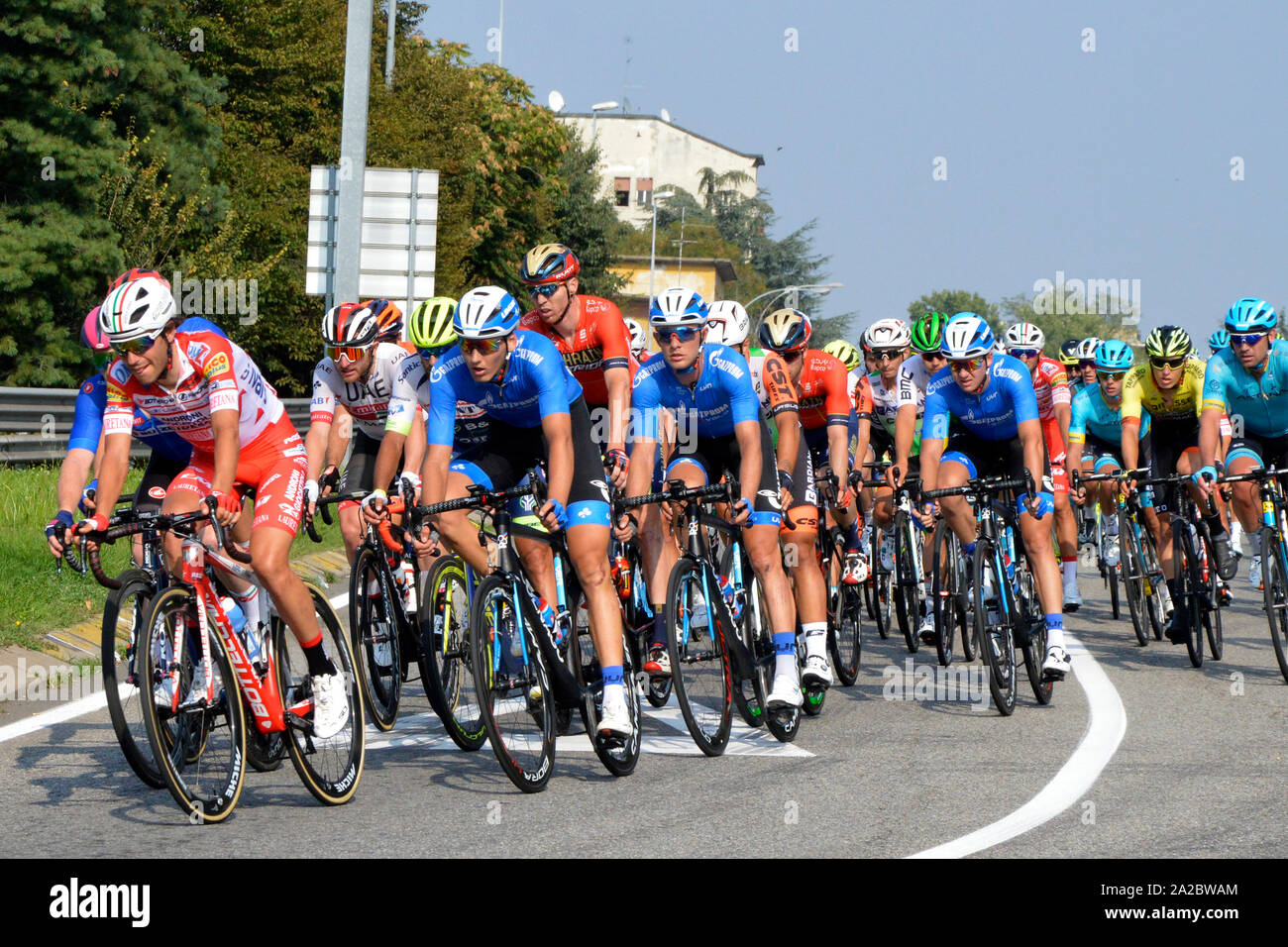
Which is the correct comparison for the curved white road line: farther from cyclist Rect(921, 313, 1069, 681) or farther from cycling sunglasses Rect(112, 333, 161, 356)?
cycling sunglasses Rect(112, 333, 161, 356)

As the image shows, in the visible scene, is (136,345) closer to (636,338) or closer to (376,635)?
(376,635)

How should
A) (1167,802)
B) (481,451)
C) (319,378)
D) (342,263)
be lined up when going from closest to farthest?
1. (1167,802)
2. (481,451)
3. (319,378)
4. (342,263)

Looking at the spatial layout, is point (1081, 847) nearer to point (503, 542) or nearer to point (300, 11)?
point (503, 542)

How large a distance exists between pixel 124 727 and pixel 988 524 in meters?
5.60

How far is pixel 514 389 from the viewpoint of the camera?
25.8ft

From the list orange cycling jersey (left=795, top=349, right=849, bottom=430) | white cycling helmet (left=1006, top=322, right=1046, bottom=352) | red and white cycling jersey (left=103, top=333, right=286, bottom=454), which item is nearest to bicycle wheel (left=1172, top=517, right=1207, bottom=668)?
white cycling helmet (left=1006, top=322, right=1046, bottom=352)


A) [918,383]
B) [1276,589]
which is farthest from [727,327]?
[1276,589]

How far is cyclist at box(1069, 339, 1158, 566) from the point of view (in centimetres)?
1429

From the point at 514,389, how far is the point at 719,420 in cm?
168

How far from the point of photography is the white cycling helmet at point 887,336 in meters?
13.3

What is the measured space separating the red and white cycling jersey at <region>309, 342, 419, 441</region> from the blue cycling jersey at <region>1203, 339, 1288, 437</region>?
17.6 feet

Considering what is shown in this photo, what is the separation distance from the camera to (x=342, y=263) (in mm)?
17234
